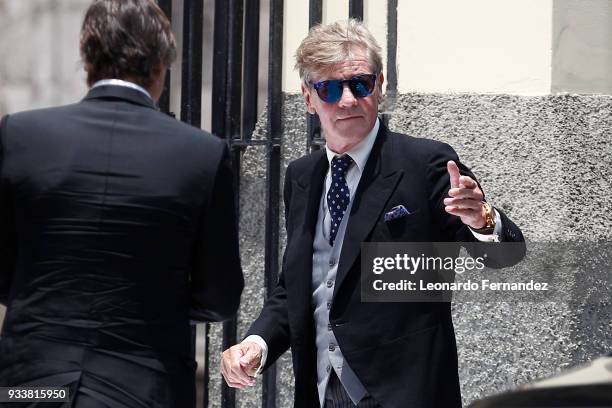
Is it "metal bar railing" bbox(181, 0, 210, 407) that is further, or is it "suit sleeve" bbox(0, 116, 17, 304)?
"metal bar railing" bbox(181, 0, 210, 407)

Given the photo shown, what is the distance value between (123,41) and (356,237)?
3.49 feet

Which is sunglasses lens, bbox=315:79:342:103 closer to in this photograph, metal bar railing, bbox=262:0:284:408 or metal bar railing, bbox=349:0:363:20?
metal bar railing, bbox=349:0:363:20

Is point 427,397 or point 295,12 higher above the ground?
point 295,12

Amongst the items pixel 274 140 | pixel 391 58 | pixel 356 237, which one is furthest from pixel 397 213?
pixel 274 140

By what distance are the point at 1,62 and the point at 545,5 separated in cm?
527

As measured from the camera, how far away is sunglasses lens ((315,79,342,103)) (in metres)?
4.01

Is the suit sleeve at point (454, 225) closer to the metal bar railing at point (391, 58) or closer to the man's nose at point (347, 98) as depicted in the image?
the man's nose at point (347, 98)

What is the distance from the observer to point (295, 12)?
19.6 feet

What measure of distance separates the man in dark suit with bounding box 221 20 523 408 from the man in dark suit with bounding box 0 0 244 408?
26.6 inches

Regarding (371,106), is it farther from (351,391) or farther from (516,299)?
(516,299)

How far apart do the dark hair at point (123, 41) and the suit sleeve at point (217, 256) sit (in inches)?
12.4

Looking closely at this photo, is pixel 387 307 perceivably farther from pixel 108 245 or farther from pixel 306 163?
pixel 108 245

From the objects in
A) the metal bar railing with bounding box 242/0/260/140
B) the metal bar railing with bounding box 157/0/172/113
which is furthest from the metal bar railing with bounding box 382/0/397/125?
the metal bar railing with bounding box 157/0/172/113

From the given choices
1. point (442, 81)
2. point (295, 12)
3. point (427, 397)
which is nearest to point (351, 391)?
point (427, 397)
